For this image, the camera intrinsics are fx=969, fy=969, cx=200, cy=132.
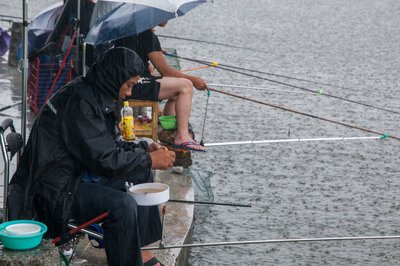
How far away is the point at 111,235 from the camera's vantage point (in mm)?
4543

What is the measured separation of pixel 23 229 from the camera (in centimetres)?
422

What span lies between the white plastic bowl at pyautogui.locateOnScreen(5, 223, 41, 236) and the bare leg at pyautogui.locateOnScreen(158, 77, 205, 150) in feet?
10.0

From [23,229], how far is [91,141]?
0.53 metres

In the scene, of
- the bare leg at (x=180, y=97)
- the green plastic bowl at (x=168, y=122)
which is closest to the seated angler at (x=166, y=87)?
the bare leg at (x=180, y=97)

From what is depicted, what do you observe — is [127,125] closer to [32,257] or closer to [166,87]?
[166,87]

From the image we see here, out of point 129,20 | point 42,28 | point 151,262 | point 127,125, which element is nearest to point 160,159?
point 151,262

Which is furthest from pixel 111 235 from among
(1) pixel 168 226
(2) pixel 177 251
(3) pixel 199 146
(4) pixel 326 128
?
(4) pixel 326 128

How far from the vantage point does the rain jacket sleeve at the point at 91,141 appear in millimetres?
4465

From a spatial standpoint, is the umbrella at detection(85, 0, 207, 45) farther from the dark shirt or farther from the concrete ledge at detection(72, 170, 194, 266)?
the concrete ledge at detection(72, 170, 194, 266)

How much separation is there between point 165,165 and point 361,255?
2.50 metres

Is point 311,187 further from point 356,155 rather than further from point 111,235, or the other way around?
point 111,235

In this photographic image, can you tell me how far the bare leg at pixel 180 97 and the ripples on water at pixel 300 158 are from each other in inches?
26.5

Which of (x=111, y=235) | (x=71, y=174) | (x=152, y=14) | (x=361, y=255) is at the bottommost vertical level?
(x=361, y=255)

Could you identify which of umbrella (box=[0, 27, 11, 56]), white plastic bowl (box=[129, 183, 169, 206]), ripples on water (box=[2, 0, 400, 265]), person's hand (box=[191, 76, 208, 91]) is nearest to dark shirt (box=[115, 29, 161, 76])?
person's hand (box=[191, 76, 208, 91])
